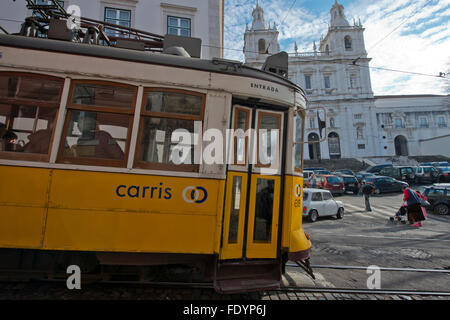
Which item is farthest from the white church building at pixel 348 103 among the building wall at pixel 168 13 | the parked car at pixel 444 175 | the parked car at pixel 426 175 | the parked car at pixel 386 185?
the building wall at pixel 168 13

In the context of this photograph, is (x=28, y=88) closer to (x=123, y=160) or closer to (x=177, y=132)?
(x=123, y=160)

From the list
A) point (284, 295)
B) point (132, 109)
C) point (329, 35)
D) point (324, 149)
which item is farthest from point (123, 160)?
point (329, 35)

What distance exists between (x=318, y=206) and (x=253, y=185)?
795 cm

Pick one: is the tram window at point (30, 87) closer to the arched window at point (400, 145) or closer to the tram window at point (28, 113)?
the tram window at point (28, 113)

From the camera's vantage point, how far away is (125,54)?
293cm

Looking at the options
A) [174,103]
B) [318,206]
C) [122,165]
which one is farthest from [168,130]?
[318,206]

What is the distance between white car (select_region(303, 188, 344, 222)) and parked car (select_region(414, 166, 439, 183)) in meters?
16.3

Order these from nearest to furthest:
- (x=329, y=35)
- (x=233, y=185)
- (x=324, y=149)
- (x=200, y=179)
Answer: (x=200, y=179)
(x=233, y=185)
(x=324, y=149)
(x=329, y=35)

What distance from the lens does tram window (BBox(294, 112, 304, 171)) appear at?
11.6ft

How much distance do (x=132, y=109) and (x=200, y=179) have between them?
4.01ft

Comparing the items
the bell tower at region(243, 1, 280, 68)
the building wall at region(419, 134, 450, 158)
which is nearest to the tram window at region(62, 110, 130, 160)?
the bell tower at region(243, 1, 280, 68)

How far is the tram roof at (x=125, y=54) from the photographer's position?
281 cm
